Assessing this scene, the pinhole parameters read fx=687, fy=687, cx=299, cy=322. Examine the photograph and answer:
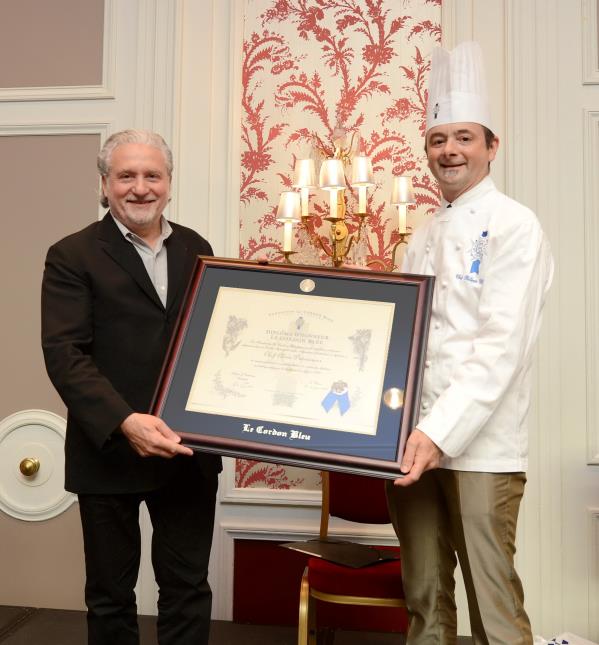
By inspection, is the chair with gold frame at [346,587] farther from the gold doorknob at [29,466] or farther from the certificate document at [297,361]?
the gold doorknob at [29,466]

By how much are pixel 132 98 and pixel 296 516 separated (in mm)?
1948

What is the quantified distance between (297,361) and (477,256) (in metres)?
A: 0.52

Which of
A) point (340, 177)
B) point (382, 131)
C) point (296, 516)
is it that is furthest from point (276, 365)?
point (382, 131)

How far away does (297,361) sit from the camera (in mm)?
1715

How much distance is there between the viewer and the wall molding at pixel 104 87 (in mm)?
3049

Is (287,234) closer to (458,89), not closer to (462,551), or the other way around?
(458,89)

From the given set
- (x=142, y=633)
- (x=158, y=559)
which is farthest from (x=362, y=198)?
(x=142, y=633)

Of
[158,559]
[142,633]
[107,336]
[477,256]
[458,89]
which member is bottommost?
[142,633]

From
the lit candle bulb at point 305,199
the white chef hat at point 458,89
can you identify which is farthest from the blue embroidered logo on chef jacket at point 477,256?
the lit candle bulb at point 305,199

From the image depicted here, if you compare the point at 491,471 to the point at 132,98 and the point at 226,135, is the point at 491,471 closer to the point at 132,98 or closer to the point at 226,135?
the point at 226,135

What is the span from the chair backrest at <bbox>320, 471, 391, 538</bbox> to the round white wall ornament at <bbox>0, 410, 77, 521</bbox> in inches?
47.5

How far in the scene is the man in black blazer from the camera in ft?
5.91


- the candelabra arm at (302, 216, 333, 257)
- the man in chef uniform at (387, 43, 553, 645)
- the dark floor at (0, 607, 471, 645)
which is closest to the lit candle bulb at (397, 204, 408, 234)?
the candelabra arm at (302, 216, 333, 257)

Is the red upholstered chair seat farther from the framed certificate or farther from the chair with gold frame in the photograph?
the framed certificate
